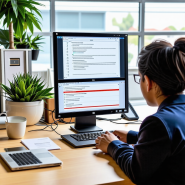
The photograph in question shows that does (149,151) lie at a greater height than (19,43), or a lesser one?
lesser

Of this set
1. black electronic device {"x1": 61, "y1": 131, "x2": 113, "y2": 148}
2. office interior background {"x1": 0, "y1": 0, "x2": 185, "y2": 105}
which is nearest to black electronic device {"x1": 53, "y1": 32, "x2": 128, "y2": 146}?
A: black electronic device {"x1": 61, "y1": 131, "x2": 113, "y2": 148}

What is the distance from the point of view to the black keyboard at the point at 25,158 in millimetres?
1137

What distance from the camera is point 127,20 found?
15.0 ft

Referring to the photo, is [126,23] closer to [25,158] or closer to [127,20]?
[127,20]

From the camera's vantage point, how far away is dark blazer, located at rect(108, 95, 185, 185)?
94 cm

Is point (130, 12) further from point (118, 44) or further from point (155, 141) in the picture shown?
point (155, 141)

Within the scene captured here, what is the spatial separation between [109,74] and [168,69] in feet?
2.29

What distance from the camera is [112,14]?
4.57 metres

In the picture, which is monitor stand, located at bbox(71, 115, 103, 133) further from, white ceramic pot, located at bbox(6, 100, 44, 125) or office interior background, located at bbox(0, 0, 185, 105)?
office interior background, located at bbox(0, 0, 185, 105)

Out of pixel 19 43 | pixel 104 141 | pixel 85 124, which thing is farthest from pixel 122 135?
pixel 19 43

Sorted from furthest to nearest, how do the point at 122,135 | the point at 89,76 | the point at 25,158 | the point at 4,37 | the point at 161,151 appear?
the point at 4,37
the point at 89,76
the point at 122,135
the point at 25,158
the point at 161,151

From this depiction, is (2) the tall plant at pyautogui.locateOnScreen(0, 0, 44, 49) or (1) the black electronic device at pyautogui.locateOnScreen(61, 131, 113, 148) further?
(2) the tall plant at pyautogui.locateOnScreen(0, 0, 44, 49)

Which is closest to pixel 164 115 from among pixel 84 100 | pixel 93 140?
pixel 93 140

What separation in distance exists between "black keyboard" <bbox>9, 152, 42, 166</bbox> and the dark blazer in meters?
0.38
